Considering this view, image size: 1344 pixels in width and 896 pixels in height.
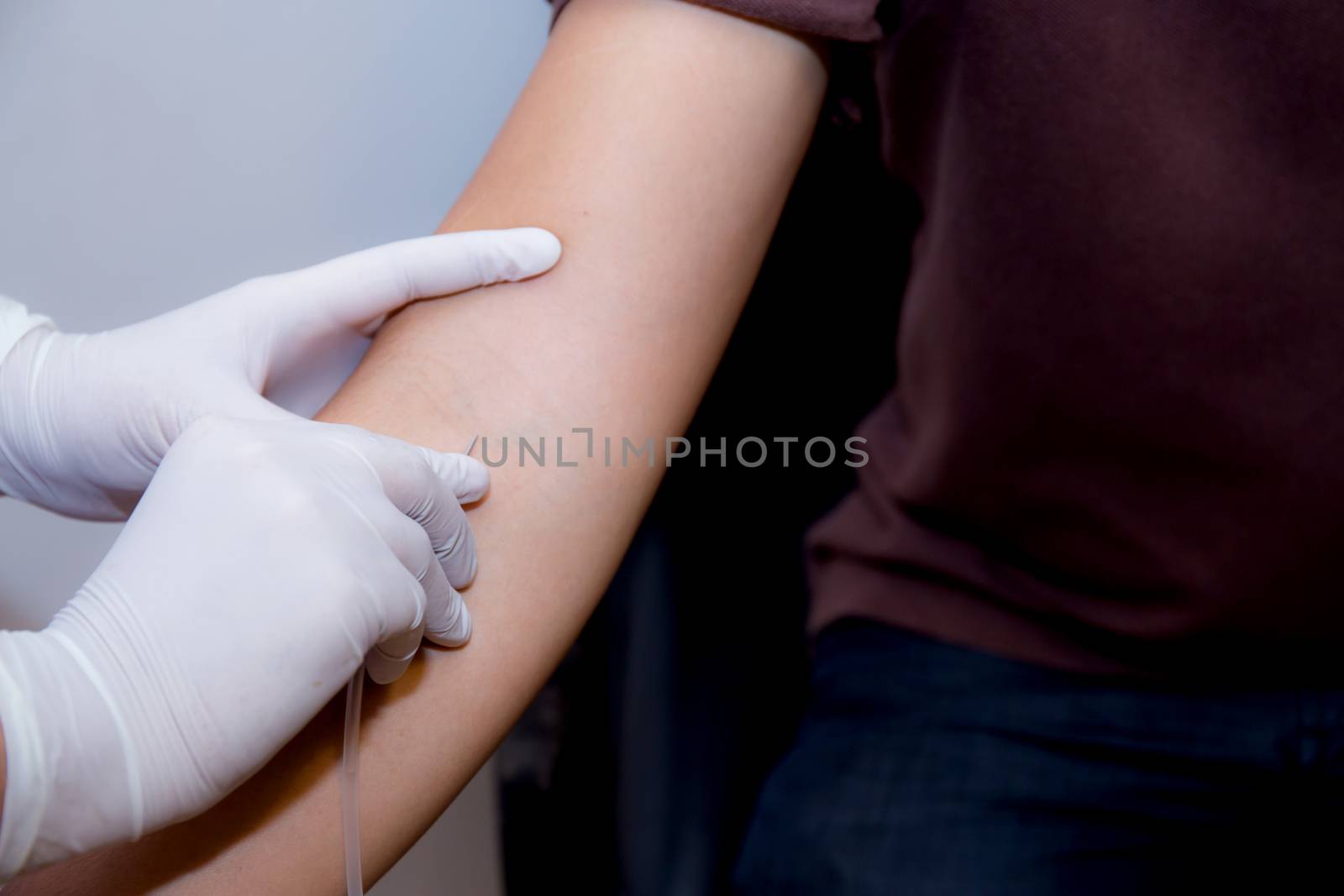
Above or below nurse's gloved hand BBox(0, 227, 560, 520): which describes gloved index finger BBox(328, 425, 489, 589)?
below

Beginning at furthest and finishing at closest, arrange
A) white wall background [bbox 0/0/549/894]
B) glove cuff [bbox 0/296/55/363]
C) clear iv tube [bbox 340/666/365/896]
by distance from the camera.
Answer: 1. white wall background [bbox 0/0/549/894]
2. glove cuff [bbox 0/296/55/363]
3. clear iv tube [bbox 340/666/365/896]

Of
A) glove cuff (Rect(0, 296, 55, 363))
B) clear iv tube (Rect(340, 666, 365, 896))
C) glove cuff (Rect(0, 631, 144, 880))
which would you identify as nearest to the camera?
glove cuff (Rect(0, 631, 144, 880))

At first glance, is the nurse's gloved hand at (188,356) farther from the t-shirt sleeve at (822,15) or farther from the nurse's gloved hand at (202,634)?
the t-shirt sleeve at (822,15)

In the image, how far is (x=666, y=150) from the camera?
0.68 m

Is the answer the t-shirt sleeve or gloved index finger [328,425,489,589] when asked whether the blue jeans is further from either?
the t-shirt sleeve

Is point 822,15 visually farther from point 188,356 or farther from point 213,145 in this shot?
point 213,145

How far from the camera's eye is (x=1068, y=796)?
29.6 inches

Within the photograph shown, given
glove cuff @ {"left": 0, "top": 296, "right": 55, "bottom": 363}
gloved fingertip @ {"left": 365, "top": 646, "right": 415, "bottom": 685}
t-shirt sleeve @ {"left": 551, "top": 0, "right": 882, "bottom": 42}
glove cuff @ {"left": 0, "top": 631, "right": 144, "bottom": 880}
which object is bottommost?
gloved fingertip @ {"left": 365, "top": 646, "right": 415, "bottom": 685}

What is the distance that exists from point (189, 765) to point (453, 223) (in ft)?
1.45

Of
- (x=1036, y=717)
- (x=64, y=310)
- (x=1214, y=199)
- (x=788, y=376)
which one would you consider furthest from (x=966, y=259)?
(x=64, y=310)

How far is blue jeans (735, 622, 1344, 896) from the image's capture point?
727mm

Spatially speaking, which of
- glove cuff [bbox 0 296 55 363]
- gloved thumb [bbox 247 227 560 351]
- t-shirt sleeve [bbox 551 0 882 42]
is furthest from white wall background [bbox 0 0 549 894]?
t-shirt sleeve [bbox 551 0 882 42]

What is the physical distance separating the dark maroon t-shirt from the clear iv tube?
1.76 ft

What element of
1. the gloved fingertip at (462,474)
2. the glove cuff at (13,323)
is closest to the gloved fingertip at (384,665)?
the gloved fingertip at (462,474)
